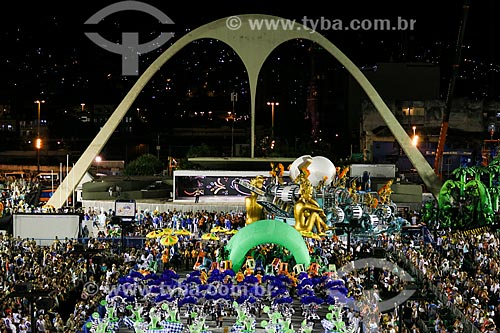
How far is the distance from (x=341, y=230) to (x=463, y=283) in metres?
7.70

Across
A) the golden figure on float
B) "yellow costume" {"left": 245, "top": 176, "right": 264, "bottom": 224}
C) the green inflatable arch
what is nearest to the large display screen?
"yellow costume" {"left": 245, "top": 176, "right": 264, "bottom": 224}

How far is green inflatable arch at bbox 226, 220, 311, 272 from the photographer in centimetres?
2661

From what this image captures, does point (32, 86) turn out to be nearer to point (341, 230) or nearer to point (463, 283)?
point (341, 230)

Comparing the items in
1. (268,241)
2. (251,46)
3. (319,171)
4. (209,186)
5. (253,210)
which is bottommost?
(268,241)

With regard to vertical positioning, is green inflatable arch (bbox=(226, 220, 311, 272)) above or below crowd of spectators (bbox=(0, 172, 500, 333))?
above

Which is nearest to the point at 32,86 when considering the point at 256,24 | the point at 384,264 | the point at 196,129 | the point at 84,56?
the point at 84,56

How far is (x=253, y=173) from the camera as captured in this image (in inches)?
1618

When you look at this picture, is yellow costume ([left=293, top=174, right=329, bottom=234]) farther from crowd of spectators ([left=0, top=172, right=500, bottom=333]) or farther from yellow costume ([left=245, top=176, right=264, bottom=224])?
yellow costume ([left=245, top=176, right=264, bottom=224])

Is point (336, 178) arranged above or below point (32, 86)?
below

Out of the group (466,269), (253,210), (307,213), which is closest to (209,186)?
(253,210)

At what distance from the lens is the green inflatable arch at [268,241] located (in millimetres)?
26609

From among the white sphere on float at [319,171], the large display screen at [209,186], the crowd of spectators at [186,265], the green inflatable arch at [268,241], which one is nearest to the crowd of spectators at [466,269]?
the crowd of spectators at [186,265]

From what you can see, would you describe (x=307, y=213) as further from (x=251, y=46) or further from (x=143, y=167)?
(x=143, y=167)

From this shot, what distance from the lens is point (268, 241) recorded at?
26.9 m
